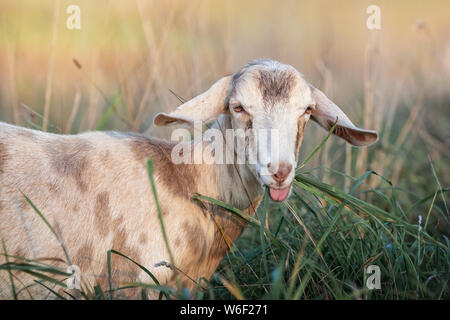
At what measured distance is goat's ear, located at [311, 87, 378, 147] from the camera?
3.16m

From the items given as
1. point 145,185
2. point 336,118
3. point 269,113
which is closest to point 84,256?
point 145,185

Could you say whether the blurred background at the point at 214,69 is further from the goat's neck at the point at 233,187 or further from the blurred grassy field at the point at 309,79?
the goat's neck at the point at 233,187

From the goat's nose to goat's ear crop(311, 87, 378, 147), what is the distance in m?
0.68

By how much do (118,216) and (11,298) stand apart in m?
0.71

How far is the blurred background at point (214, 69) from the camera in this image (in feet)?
16.8

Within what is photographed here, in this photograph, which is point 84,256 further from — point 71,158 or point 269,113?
point 269,113

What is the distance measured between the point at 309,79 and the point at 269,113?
3.29 meters

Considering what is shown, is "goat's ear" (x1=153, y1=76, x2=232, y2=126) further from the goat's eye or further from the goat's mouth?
the goat's mouth

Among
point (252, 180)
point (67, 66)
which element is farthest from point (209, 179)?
point (67, 66)

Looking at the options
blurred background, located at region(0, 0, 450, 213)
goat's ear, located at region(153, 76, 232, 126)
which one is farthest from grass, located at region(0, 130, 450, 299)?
blurred background, located at region(0, 0, 450, 213)

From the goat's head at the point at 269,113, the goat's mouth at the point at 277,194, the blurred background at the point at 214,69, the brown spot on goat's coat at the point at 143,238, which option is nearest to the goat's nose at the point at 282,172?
the goat's head at the point at 269,113

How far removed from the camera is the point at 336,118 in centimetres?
315

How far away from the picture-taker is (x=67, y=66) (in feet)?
26.2
